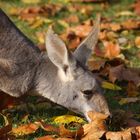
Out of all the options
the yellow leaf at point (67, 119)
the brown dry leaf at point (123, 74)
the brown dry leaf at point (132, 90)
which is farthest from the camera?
the brown dry leaf at point (123, 74)

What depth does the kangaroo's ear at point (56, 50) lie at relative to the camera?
208 inches

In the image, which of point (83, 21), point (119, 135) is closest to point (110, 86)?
point (119, 135)

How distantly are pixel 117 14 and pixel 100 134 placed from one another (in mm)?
4263

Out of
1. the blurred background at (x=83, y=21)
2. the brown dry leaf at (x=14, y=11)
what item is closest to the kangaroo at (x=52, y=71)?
the blurred background at (x=83, y=21)

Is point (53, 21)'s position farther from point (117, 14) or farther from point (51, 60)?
point (51, 60)

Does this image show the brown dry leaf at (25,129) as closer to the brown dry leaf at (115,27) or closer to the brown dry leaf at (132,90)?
the brown dry leaf at (132,90)

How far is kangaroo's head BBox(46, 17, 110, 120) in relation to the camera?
5.37 metres

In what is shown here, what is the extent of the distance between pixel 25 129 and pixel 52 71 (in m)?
0.71

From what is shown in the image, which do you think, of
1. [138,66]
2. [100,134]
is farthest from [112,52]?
[100,134]

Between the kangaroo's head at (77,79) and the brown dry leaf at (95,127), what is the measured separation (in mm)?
147

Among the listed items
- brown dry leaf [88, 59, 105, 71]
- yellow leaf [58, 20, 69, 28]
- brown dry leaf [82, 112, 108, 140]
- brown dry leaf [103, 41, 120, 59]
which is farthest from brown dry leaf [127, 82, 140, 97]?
yellow leaf [58, 20, 69, 28]

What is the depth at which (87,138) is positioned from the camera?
484 cm

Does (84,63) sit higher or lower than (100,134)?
higher

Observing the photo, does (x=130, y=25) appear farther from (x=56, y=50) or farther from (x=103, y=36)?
(x=56, y=50)
